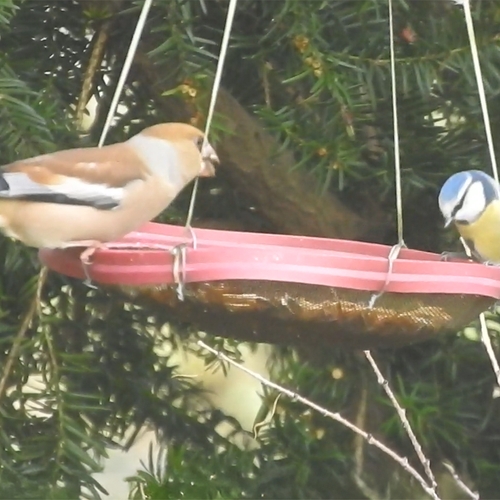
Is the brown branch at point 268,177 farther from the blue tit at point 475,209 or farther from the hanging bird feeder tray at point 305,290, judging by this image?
the hanging bird feeder tray at point 305,290

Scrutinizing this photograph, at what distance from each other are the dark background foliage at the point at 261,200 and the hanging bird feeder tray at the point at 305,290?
0.62 ft

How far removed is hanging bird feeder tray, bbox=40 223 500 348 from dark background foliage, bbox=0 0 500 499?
7.4 inches

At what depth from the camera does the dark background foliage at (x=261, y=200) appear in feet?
2.39

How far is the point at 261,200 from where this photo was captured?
2.82 feet

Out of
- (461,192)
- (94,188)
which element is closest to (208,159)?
(94,188)

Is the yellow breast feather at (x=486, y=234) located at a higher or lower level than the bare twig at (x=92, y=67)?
lower

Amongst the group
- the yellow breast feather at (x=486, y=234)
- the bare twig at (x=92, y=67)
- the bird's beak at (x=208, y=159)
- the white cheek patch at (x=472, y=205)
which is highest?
the bare twig at (x=92, y=67)

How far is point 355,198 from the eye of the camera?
89 cm

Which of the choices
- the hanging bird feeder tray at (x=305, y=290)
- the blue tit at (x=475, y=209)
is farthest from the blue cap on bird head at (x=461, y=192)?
the hanging bird feeder tray at (x=305, y=290)

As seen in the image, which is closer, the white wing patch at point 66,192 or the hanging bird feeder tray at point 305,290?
the hanging bird feeder tray at point 305,290

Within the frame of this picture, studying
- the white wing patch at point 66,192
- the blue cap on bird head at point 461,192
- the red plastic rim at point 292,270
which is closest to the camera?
the red plastic rim at point 292,270

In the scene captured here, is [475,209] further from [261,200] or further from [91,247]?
[91,247]

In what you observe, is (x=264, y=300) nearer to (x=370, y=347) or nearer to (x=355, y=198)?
(x=370, y=347)

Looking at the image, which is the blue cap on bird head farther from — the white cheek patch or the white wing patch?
the white wing patch
